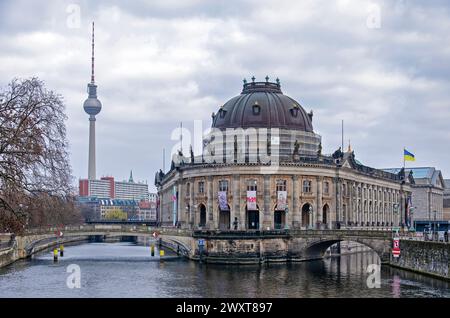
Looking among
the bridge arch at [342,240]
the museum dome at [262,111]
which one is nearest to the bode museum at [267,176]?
the museum dome at [262,111]

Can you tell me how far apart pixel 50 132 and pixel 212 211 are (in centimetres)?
5006

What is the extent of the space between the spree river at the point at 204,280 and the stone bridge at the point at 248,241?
2715 millimetres

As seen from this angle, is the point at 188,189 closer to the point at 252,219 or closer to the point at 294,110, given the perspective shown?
the point at 252,219

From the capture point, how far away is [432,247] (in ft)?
244

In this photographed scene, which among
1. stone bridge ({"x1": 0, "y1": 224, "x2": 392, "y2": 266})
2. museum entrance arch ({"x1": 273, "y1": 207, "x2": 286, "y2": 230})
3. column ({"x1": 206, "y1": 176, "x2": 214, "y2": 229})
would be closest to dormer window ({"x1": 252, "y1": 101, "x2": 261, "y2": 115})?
column ({"x1": 206, "y1": 176, "x2": 214, "y2": 229})

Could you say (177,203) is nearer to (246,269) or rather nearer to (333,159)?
(333,159)

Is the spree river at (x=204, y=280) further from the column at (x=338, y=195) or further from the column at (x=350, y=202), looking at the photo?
the column at (x=350, y=202)

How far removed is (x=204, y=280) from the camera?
74.1 meters

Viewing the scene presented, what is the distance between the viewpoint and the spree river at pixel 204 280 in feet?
211

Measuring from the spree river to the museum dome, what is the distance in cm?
3400

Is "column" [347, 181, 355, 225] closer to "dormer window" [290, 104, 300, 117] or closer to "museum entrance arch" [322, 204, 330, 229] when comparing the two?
"museum entrance arch" [322, 204, 330, 229]

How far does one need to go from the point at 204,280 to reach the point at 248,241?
21618 mm

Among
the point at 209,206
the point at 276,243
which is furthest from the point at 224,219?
the point at 276,243
